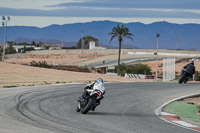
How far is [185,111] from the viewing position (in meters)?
17.3

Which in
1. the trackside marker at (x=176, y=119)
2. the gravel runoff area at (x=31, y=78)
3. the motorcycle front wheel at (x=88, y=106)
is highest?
the gravel runoff area at (x=31, y=78)

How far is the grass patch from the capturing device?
575 inches

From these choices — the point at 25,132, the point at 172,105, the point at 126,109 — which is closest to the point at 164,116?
the point at 126,109

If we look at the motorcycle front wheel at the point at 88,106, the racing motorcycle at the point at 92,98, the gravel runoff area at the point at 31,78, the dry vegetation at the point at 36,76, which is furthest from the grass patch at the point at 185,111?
the gravel runoff area at the point at 31,78

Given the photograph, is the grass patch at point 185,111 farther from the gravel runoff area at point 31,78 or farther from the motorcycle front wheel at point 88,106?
the gravel runoff area at point 31,78

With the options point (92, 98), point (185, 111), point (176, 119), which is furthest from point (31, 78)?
point (176, 119)

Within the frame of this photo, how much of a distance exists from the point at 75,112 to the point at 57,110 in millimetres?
648

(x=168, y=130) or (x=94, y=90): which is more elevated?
(x=94, y=90)

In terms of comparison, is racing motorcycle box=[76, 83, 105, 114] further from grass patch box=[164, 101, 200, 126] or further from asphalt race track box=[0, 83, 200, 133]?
grass patch box=[164, 101, 200, 126]

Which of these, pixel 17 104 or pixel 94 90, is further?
pixel 17 104

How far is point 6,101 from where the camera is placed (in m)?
16.7

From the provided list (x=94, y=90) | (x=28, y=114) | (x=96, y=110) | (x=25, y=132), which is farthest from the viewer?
(x=96, y=110)

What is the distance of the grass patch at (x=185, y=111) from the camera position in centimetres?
1460

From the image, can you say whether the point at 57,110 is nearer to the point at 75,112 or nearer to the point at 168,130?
the point at 75,112
